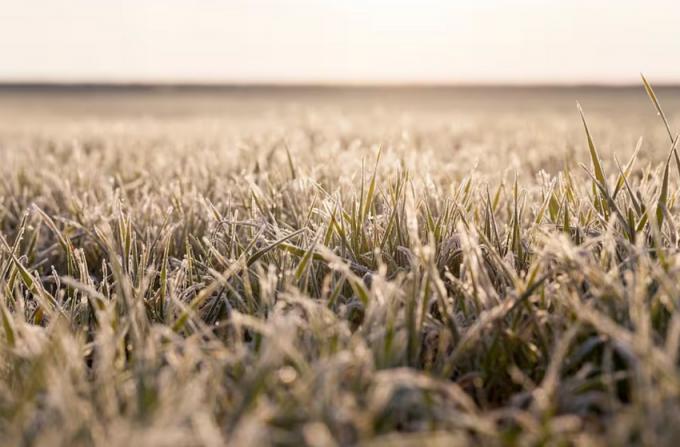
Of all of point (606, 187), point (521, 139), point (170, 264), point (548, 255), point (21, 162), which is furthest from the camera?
point (521, 139)

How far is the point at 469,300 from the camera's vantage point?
1130 millimetres

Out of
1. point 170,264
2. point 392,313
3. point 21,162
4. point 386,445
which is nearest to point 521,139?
point 21,162

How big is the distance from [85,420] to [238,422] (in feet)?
0.58

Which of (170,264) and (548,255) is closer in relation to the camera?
(548,255)

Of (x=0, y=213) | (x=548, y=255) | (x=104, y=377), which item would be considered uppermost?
(x=548, y=255)

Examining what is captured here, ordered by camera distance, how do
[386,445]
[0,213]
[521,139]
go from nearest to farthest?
[386,445] → [0,213] → [521,139]

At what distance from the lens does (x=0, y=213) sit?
2182 mm

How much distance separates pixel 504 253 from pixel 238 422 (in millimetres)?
738

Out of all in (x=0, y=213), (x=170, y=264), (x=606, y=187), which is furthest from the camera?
(x=0, y=213)

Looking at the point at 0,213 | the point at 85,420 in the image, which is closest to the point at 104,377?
the point at 85,420

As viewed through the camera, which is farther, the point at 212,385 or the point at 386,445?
the point at 212,385

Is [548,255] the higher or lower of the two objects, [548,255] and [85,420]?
the higher

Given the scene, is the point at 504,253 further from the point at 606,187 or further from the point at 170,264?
the point at 170,264

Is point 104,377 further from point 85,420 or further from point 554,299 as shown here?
point 554,299
